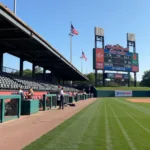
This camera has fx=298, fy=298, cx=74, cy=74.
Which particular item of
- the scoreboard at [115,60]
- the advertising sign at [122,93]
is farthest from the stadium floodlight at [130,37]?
the advertising sign at [122,93]

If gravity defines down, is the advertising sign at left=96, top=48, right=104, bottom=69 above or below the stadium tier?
above

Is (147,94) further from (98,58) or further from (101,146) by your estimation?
(101,146)

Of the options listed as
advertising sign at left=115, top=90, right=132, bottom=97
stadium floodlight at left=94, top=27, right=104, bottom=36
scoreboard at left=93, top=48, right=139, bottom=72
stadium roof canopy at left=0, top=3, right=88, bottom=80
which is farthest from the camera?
stadium floodlight at left=94, top=27, right=104, bottom=36

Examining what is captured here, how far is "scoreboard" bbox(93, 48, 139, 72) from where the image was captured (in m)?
80.1

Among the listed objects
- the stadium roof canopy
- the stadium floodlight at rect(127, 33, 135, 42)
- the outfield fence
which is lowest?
the outfield fence

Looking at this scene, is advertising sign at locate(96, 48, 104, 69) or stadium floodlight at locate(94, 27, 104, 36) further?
stadium floodlight at locate(94, 27, 104, 36)

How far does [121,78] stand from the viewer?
86.1 m

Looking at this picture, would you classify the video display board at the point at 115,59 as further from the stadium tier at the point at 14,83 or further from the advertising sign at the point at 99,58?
the stadium tier at the point at 14,83

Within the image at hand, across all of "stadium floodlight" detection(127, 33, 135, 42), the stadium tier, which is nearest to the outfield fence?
"stadium floodlight" detection(127, 33, 135, 42)

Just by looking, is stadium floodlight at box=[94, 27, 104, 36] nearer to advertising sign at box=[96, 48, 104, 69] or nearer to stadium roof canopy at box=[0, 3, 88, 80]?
advertising sign at box=[96, 48, 104, 69]

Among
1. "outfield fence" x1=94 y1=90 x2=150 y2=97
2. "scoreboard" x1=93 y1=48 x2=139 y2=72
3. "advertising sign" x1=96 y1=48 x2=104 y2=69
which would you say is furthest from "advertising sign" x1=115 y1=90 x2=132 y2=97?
"advertising sign" x1=96 y1=48 x2=104 y2=69

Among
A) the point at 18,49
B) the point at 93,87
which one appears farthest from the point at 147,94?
the point at 18,49

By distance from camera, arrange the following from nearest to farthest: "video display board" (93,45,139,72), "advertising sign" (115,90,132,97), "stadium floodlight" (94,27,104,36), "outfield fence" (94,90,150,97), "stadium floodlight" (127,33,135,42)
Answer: "video display board" (93,45,139,72)
"outfield fence" (94,90,150,97)
"advertising sign" (115,90,132,97)
"stadium floodlight" (94,27,104,36)
"stadium floodlight" (127,33,135,42)

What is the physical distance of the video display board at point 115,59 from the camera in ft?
263
